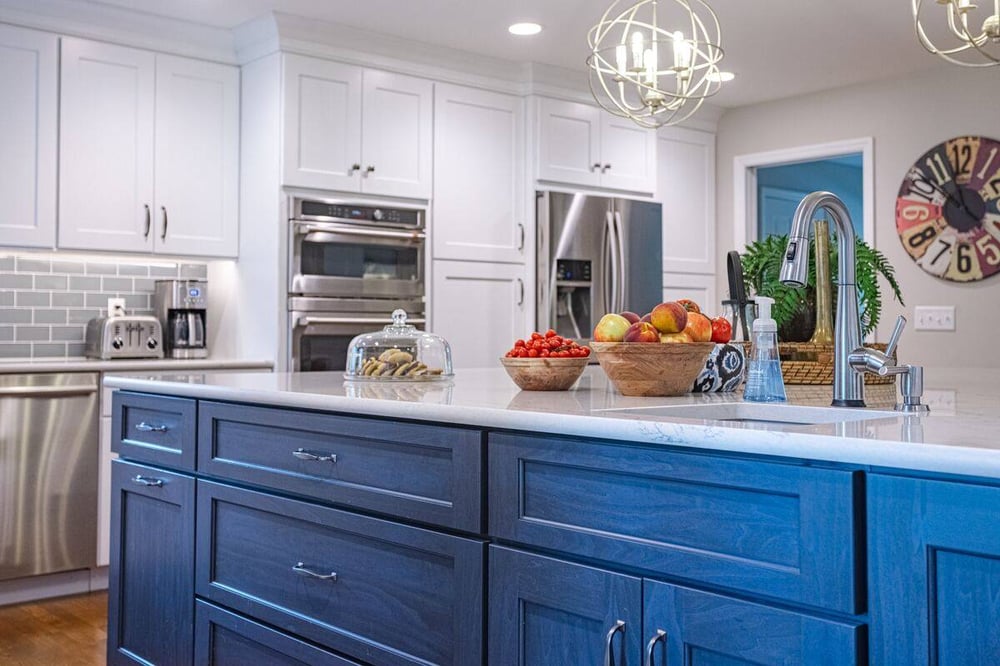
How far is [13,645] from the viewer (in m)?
3.36

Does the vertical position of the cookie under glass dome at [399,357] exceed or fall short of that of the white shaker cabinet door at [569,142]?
it falls short

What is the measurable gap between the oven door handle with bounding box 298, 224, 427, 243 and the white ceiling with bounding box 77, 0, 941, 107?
0.88m

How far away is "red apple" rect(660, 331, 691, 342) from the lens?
2.00m

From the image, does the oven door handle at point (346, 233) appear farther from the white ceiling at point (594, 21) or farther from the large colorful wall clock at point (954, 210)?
the large colorful wall clock at point (954, 210)

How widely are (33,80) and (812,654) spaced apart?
151 inches

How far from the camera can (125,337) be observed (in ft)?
14.3

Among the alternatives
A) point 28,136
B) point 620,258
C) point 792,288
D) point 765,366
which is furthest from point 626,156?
point 765,366

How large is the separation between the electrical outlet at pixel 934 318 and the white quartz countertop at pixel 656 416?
249cm

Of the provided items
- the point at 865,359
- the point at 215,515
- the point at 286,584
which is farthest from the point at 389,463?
the point at 865,359

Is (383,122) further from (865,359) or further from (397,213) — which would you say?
(865,359)

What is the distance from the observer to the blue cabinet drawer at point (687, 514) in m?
1.21

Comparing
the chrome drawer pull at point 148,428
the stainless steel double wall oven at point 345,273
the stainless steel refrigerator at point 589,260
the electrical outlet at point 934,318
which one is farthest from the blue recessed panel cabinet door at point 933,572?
the electrical outlet at point 934,318

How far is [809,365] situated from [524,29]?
266 centimetres

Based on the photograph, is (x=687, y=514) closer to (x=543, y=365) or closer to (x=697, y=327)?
(x=697, y=327)
